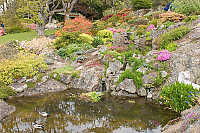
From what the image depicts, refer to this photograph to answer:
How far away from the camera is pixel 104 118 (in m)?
7.48

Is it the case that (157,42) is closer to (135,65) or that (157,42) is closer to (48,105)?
(135,65)

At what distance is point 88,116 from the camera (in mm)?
7691

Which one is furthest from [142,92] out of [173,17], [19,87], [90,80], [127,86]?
[173,17]

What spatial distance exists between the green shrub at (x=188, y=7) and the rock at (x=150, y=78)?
399 inches

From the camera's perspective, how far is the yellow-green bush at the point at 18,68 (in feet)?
34.6

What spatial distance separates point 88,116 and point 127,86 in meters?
2.83

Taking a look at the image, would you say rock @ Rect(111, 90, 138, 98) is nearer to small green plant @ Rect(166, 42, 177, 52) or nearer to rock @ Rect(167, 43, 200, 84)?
rock @ Rect(167, 43, 200, 84)

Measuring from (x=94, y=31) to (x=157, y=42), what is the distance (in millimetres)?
7843

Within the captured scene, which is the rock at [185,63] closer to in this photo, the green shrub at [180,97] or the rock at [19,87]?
the green shrub at [180,97]

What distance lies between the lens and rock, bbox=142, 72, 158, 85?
31.2 feet

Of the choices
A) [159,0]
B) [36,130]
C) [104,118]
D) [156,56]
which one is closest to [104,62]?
[156,56]

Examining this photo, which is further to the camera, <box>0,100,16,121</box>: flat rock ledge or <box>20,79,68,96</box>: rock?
<box>20,79,68,96</box>: rock

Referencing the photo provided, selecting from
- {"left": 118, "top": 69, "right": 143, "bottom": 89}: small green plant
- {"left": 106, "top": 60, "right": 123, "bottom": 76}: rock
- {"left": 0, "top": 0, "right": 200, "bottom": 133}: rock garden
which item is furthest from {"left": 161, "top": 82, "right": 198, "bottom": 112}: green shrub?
{"left": 106, "top": 60, "right": 123, "bottom": 76}: rock

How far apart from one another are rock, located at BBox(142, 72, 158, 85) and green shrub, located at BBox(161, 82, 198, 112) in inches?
54.4
